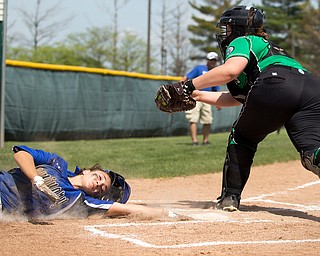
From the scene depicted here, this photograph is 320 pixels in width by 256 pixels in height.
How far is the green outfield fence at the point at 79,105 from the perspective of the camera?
631 inches

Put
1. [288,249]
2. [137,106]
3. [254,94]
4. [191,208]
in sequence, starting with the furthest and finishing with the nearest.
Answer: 1. [137,106]
2. [191,208]
3. [254,94]
4. [288,249]

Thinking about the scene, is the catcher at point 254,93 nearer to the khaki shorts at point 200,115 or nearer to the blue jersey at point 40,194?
the blue jersey at point 40,194

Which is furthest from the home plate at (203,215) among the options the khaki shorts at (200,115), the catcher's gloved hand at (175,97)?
the khaki shorts at (200,115)

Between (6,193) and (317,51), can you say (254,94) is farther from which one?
(317,51)

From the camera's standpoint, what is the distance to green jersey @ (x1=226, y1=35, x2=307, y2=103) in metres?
5.74

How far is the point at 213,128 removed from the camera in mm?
24484

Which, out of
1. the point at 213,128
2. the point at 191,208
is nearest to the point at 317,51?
the point at 213,128

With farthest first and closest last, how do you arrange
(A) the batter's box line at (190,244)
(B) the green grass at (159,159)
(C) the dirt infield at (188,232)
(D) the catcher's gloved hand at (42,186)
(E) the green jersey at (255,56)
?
1. (B) the green grass at (159,159)
2. (E) the green jersey at (255,56)
3. (D) the catcher's gloved hand at (42,186)
4. (A) the batter's box line at (190,244)
5. (C) the dirt infield at (188,232)

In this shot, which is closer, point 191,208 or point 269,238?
point 269,238

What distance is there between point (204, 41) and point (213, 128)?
1046 inches

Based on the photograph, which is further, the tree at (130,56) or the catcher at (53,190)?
the tree at (130,56)

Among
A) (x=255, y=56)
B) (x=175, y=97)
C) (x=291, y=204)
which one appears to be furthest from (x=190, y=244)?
(x=291, y=204)

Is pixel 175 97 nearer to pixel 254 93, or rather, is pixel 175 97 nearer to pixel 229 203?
pixel 254 93

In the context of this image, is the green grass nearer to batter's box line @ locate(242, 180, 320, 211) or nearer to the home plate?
batter's box line @ locate(242, 180, 320, 211)
